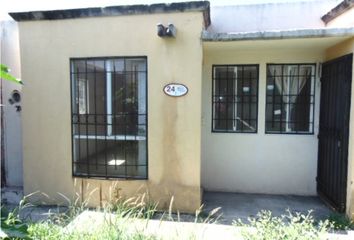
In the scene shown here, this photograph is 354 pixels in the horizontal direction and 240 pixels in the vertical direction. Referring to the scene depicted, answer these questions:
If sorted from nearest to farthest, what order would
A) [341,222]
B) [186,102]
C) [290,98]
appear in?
[341,222] < [186,102] < [290,98]

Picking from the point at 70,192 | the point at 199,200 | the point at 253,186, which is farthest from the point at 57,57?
the point at 253,186

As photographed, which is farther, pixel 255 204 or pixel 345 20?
pixel 255 204

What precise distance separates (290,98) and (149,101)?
3.00m

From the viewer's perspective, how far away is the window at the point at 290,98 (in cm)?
570

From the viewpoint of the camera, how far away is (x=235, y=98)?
233 inches

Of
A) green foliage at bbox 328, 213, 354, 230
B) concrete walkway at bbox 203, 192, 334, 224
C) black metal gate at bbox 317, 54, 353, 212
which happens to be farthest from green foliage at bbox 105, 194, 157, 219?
black metal gate at bbox 317, 54, 353, 212

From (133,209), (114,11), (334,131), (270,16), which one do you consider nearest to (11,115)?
(114,11)

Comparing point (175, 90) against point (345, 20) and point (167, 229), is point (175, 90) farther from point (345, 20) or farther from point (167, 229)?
point (345, 20)

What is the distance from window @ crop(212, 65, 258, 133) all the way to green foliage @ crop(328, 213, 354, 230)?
2145mm

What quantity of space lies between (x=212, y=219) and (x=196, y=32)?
10.1ft

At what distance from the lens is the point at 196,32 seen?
14.9ft

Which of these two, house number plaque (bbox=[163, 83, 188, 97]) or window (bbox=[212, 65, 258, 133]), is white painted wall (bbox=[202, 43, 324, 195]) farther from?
house number plaque (bbox=[163, 83, 188, 97])

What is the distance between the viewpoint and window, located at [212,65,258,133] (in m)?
5.83

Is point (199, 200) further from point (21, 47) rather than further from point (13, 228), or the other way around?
point (21, 47)
